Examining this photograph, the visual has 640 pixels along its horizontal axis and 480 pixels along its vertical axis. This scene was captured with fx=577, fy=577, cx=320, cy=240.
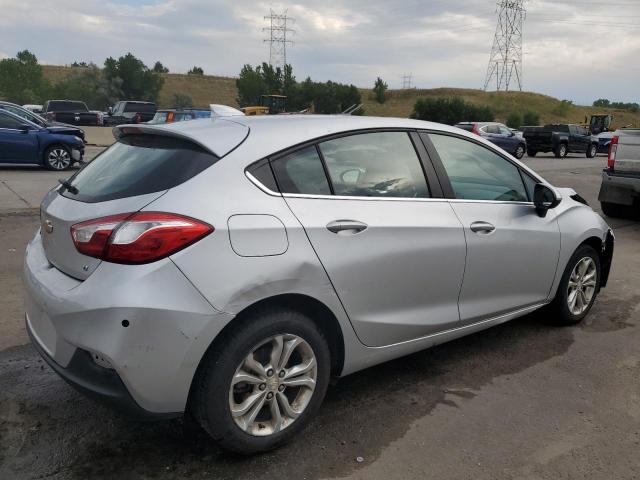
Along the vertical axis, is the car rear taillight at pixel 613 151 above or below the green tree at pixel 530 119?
above

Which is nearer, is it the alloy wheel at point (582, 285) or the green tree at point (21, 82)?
the alloy wheel at point (582, 285)

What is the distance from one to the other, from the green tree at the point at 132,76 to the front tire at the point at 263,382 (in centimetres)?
6611

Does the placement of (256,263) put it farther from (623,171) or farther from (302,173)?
(623,171)

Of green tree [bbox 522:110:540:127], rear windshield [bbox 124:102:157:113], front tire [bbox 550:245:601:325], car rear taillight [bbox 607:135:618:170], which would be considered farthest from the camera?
green tree [bbox 522:110:540:127]

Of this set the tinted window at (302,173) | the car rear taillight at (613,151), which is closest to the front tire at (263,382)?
the tinted window at (302,173)

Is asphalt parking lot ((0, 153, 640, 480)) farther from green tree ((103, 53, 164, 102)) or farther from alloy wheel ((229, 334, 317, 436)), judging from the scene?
green tree ((103, 53, 164, 102))

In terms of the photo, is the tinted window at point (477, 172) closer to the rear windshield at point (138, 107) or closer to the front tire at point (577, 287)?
the front tire at point (577, 287)

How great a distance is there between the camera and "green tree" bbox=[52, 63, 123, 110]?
61312 millimetres

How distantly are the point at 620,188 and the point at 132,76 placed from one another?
207 ft

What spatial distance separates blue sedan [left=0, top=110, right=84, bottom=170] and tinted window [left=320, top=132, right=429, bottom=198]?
12.9 m

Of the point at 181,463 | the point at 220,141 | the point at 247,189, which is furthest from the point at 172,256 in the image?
the point at 181,463

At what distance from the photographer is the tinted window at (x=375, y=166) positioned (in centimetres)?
303

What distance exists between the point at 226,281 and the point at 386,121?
156 centimetres

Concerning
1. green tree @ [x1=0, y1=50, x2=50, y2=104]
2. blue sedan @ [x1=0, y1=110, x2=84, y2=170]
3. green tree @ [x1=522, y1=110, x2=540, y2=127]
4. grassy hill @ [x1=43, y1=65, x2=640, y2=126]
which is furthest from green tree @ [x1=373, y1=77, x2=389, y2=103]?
blue sedan @ [x1=0, y1=110, x2=84, y2=170]
